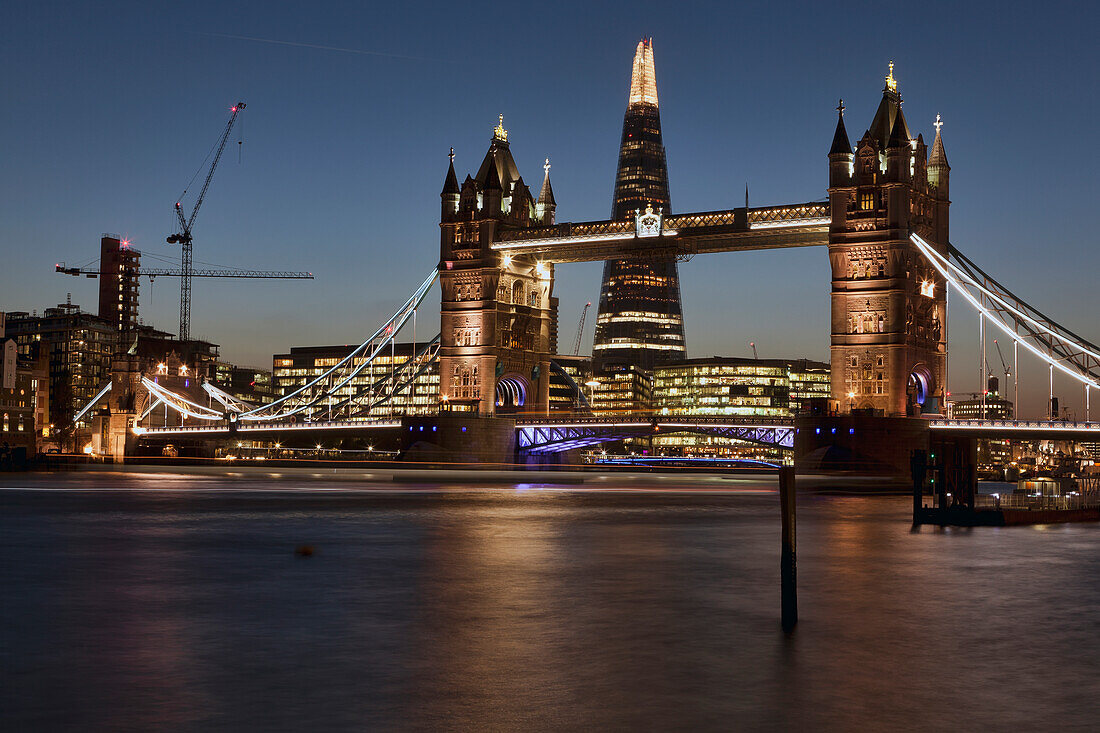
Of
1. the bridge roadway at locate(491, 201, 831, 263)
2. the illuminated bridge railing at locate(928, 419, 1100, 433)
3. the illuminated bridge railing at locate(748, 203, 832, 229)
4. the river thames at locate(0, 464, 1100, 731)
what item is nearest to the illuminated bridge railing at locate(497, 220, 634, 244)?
the bridge roadway at locate(491, 201, 831, 263)

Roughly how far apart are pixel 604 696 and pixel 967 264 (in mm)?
76061

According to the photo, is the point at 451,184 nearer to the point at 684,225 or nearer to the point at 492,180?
the point at 492,180

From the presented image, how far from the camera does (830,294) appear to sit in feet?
276

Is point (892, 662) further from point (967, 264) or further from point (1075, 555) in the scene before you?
point (967, 264)

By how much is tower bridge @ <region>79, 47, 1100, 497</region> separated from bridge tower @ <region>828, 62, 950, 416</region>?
9cm

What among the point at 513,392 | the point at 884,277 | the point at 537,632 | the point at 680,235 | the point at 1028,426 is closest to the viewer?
the point at 537,632

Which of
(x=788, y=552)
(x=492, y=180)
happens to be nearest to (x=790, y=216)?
(x=492, y=180)

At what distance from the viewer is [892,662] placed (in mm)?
14758

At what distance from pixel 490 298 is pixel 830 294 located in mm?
26270

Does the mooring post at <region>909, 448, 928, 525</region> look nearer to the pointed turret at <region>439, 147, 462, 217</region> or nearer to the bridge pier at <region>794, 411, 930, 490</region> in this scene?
the bridge pier at <region>794, 411, 930, 490</region>

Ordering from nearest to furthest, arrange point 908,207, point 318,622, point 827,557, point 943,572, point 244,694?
point 244,694 < point 318,622 < point 943,572 < point 827,557 < point 908,207

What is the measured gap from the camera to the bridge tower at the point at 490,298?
97.4 metres

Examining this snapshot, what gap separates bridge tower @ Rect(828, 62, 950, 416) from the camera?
7844 centimetres

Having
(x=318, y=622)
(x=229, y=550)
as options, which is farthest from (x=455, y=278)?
(x=318, y=622)
